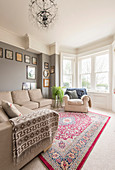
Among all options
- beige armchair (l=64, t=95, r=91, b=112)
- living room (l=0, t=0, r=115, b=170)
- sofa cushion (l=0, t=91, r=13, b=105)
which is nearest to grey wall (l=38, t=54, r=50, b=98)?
living room (l=0, t=0, r=115, b=170)

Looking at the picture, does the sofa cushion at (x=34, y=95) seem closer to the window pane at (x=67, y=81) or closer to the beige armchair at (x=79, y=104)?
the beige armchair at (x=79, y=104)

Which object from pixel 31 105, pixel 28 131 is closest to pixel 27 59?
pixel 31 105

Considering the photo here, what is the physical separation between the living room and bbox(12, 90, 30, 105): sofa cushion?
0.04m

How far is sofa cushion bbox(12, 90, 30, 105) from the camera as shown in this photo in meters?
2.82

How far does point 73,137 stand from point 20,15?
349 centimetres

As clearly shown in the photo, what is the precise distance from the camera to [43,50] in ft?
12.7

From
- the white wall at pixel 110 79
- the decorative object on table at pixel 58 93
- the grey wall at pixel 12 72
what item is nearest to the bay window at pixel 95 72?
the white wall at pixel 110 79

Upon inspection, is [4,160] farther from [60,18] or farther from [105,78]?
[105,78]

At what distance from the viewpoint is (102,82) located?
12.4ft

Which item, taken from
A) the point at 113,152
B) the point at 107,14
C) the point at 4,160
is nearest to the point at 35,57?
the point at 107,14

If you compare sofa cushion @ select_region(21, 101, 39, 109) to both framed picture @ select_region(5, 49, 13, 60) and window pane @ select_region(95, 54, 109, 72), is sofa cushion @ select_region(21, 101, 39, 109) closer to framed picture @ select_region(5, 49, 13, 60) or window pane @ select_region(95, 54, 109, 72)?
framed picture @ select_region(5, 49, 13, 60)

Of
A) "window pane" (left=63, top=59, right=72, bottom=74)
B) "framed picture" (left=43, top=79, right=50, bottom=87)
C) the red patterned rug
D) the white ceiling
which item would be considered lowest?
the red patterned rug

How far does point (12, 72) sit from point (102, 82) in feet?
13.2

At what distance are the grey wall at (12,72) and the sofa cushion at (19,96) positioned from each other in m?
0.39
